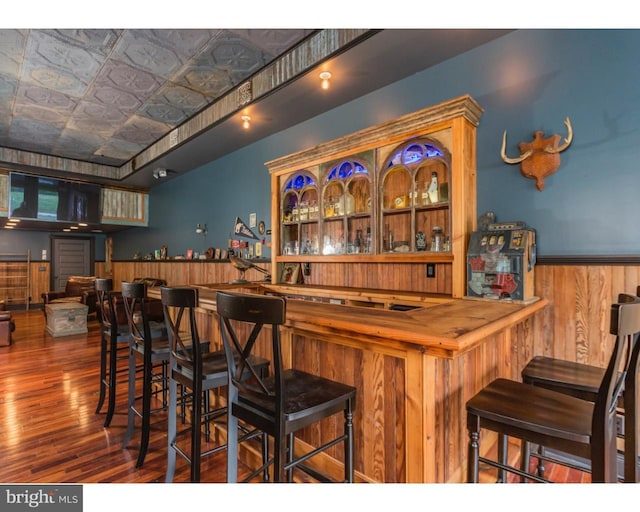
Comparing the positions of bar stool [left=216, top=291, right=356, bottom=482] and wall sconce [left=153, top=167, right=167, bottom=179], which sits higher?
wall sconce [left=153, top=167, right=167, bottom=179]

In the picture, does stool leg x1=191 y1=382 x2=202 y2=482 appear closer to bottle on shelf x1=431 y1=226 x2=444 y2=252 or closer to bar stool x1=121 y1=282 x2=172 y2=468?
bar stool x1=121 y1=282 x2=172 y2=468

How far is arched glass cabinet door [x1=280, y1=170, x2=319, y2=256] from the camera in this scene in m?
3.73

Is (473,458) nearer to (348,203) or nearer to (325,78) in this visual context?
(348,203)

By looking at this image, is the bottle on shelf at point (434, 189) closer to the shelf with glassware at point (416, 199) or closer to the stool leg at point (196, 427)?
the shelf with glassware at point (416, 199)

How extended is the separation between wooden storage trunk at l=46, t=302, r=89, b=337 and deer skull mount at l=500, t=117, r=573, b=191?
654 centimetres

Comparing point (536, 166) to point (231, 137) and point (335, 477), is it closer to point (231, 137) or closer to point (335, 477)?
point (335, 477)

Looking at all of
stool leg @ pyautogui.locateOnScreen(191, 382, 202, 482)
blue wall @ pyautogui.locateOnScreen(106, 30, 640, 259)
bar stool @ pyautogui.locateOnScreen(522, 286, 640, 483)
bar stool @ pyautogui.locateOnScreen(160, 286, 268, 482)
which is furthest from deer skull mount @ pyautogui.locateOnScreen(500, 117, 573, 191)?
stool leg @ pyautogui.locateOnScreen(191, 382, 202, 482)

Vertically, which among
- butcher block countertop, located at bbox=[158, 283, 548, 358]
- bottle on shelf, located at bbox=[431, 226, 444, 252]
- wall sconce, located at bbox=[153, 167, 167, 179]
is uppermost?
wall sconce, located at bbox=[153, 167, 167, 179]

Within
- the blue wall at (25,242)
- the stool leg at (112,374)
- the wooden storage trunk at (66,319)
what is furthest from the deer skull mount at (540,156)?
the blue wall at (25,242)

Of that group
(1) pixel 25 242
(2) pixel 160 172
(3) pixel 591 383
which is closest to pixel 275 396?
(3) pixel 591 383

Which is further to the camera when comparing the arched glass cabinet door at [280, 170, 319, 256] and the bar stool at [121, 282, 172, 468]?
the arched glass cabinet door at [280, 170, 319, 256]
